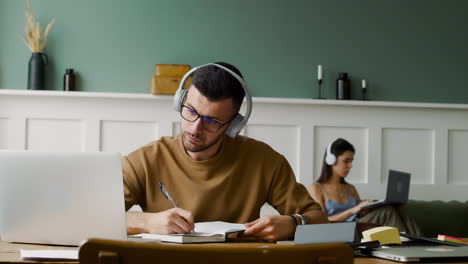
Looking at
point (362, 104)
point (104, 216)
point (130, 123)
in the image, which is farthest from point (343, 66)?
point (104, 216)

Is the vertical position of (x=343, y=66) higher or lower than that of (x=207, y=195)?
higher

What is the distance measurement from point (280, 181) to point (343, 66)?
90.7 inches

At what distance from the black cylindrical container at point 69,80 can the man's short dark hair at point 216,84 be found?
2117mm

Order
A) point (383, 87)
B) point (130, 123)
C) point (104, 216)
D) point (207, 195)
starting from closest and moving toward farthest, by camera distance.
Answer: point (104, 216) < point (207, 195) < point (130, 123) < point (383, 87)

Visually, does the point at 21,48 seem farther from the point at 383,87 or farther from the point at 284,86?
the point at 383,87

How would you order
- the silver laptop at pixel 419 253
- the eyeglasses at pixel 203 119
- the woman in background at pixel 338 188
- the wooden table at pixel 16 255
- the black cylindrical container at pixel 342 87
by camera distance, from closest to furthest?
the wooden table at pixel 16 255 → the silver laptop at pixel 419 253 → the eyeglasses at pixel 203 119 → the woman in background at pixel 338 188 → the black cylindrical container at pixel 342 87

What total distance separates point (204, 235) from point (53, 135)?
2.61m

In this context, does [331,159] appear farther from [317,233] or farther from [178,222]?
[317,233]

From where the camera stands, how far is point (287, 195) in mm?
2154

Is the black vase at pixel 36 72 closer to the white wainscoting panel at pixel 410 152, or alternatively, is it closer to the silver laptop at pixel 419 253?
the white wainscoting panel at pixel 410 152

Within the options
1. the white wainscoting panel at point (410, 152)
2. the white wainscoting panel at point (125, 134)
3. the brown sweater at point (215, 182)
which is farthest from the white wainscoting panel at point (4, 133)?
the white wainscoting panel at point (410, 152)

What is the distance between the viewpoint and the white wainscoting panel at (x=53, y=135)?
13.1 feet

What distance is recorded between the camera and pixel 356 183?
168 inches


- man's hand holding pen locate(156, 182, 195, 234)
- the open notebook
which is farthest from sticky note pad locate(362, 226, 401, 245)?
man's hand holding pen locate(156, 182, 195, 234)
